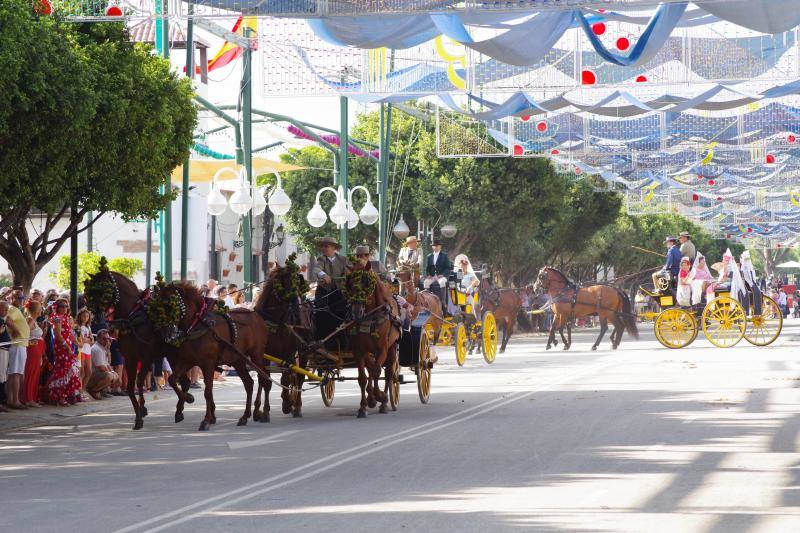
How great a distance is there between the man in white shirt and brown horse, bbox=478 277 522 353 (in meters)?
14.8

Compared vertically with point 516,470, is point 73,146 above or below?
above

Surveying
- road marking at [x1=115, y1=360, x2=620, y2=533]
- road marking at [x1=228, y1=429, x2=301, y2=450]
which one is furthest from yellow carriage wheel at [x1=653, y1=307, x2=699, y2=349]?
road marking at [x1=228, y1=429, x2=301, y2=450]

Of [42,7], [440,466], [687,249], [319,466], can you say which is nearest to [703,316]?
[687,249]

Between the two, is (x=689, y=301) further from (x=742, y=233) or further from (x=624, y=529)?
(x=742, y=233)

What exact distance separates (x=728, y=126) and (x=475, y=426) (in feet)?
59.9

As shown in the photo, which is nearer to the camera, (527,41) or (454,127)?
(527,41)

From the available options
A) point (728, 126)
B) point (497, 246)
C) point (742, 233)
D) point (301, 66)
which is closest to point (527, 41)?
point (301, 66)

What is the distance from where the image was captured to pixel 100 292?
634 inches

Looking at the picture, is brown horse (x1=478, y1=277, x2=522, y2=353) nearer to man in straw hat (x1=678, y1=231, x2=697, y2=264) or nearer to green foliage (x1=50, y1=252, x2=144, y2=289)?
man in straw hat (x1=678, y1=231, x2=697, y2=264)

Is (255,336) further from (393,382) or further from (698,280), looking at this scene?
(698,280)

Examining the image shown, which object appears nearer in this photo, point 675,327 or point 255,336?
Answer: point 255,336

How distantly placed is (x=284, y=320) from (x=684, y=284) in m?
17.9

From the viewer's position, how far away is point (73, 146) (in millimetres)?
18172

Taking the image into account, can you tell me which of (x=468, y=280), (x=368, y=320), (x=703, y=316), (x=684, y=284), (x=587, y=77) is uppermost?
(x=587, y=77)
